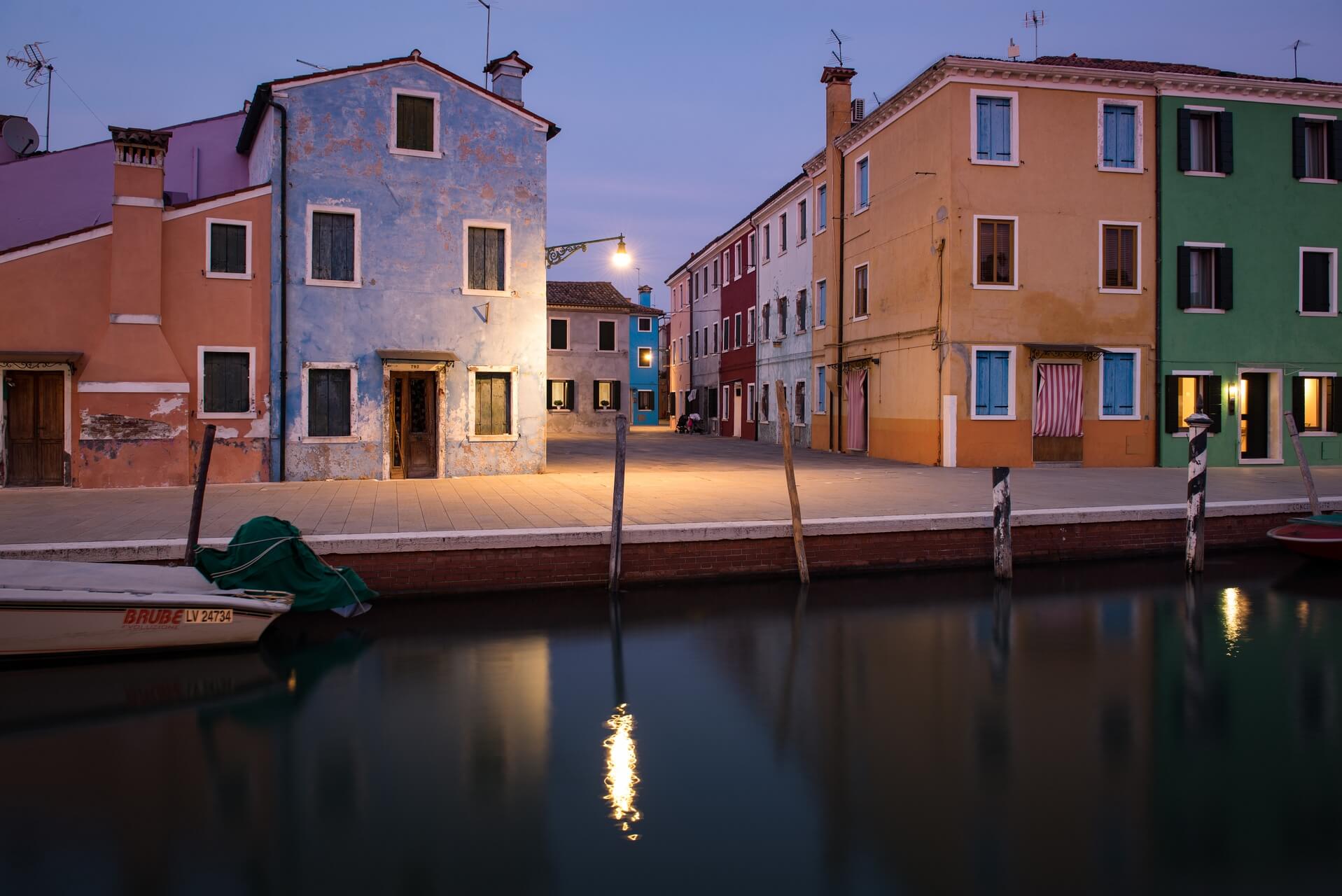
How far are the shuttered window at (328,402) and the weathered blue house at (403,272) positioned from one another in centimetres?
2

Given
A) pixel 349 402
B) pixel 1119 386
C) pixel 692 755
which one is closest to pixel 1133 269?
pixel 1119 386

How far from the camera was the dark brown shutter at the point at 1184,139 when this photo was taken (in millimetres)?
19375

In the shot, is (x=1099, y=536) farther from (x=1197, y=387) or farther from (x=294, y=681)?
(x=1197, y=387)

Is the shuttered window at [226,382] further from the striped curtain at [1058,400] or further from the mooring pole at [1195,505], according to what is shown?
the striped curtain at [1058,400]

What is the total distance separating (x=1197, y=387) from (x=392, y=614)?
17.9 metres

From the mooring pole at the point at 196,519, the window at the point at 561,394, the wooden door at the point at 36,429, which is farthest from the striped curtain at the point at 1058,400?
the window at the point at 561,394

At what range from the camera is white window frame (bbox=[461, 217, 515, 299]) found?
1716cm

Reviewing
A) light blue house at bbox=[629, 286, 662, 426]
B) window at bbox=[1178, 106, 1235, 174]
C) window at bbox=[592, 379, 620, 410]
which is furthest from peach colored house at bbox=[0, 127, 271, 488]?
light blue house at bbox=[629, 286, 662, 426]

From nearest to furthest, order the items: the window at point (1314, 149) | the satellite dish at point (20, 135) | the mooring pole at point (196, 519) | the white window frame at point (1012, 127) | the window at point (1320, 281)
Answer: the mooring pole at point (196, 519), the white window frame at point (1012, 127), the window at point (1314, 149), the window at point (1320, 281), the satellite dish at point (20, 135)

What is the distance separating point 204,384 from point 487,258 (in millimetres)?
5349

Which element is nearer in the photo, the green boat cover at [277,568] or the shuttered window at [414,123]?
the green boat cover at [277,568]

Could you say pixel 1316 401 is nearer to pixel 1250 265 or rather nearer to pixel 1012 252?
pixel 1250 265

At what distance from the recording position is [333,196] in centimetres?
1631

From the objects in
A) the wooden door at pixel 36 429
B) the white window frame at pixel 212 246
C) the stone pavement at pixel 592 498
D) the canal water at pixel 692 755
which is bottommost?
the canal water at pixel 692 755
